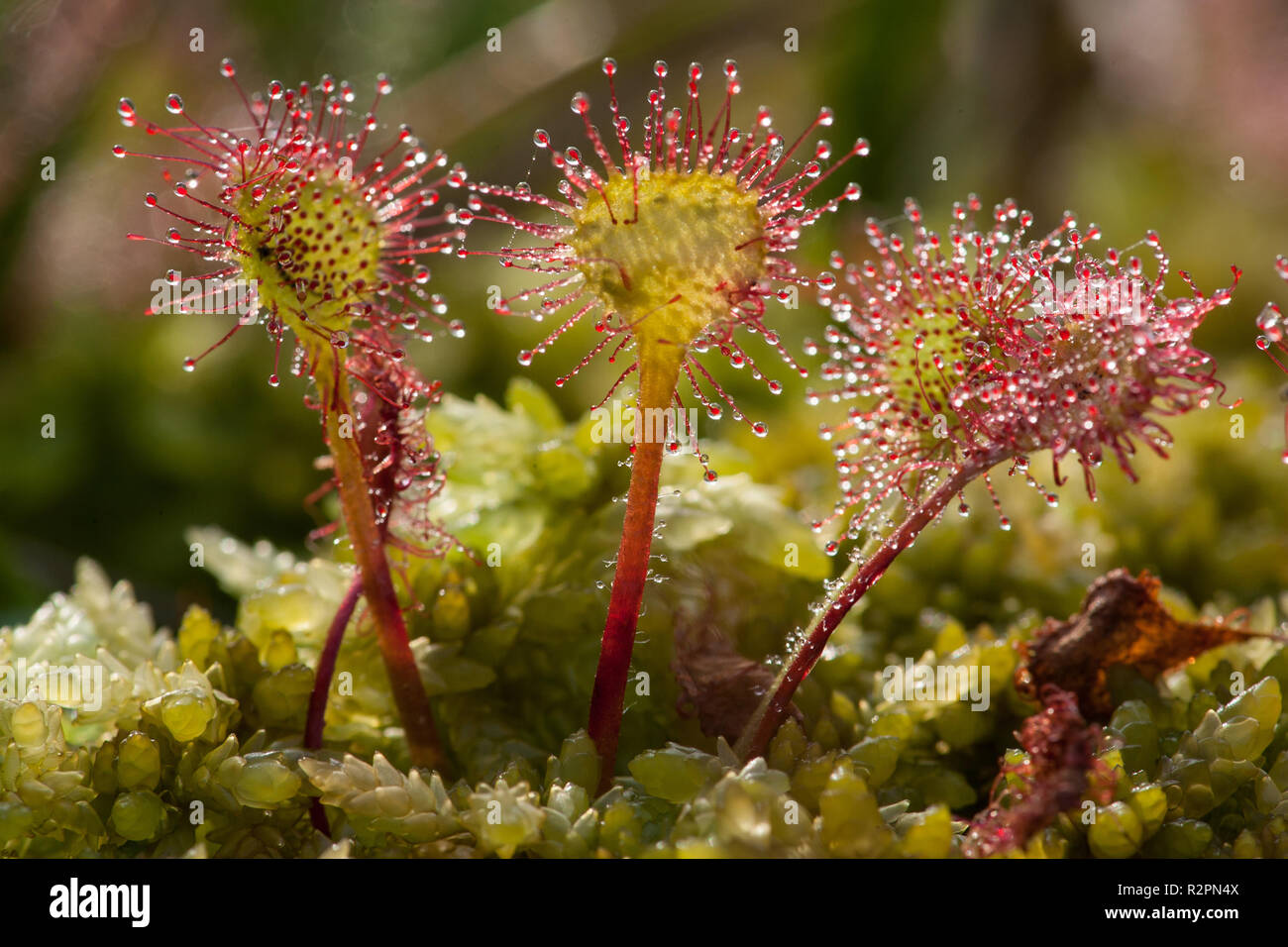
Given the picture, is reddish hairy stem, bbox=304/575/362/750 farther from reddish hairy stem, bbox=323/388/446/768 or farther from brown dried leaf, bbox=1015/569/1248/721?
brown dried leaf, bbox=1015/569/1248/721

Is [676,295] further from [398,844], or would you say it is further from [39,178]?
[39,178]

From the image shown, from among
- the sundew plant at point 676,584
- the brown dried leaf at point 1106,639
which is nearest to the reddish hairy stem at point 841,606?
the sundew plant at point 676,584

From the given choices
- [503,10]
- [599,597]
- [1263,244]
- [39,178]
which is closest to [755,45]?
[503,10]

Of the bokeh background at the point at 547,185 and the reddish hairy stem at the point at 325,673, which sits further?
the bokeh background at the point at 547,185

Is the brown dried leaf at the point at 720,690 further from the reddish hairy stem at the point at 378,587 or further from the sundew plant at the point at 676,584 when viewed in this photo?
the reddish hairy stem at the point at 378,587

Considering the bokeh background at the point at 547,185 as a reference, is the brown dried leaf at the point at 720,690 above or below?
below

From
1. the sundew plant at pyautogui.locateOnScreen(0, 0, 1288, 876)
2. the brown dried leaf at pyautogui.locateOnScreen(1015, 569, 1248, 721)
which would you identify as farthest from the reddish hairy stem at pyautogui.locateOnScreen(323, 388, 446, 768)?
the brown dried leaf at pyautogui.locateOnScreen(1015, 569, 1248, 721)
